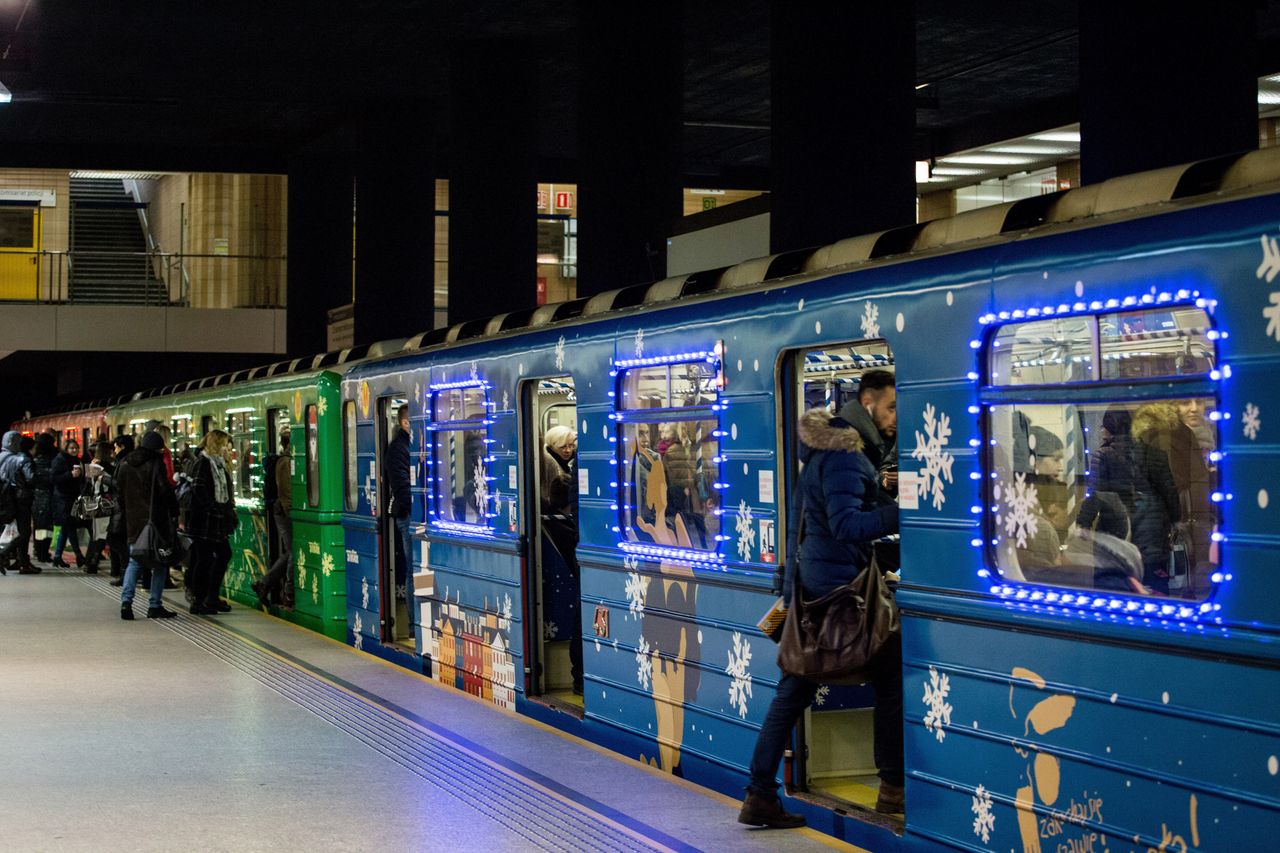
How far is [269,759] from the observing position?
786cm

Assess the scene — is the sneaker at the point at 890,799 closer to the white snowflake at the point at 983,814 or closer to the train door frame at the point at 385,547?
the white snowflake at the point at 983,814

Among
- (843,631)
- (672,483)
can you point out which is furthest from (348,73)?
(843,631)

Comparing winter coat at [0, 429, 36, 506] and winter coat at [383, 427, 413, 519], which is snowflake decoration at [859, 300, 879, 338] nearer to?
winter coat at [383, 427, 413, 519]

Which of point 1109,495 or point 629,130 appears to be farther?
point 629,130

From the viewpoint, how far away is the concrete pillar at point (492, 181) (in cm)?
1753

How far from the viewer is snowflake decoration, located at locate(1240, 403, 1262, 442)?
13.4ft

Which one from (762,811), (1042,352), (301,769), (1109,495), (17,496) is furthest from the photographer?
(17,496)

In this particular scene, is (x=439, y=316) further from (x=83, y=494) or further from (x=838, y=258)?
(x=838, y=258)

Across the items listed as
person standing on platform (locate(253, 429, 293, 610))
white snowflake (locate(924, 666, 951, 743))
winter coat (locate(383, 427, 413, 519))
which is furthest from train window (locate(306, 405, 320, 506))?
white snowflake (locate(924, 666, 951, 743))

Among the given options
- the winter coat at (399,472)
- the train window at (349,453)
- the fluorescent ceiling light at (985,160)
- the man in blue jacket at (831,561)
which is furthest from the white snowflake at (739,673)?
the fluorescent ceiling light at (985,160)

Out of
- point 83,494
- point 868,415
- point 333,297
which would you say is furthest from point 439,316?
point 868,415

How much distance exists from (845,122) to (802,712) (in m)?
6.63

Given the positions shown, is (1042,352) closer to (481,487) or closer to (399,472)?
(481,487)

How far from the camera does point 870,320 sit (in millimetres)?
5805
